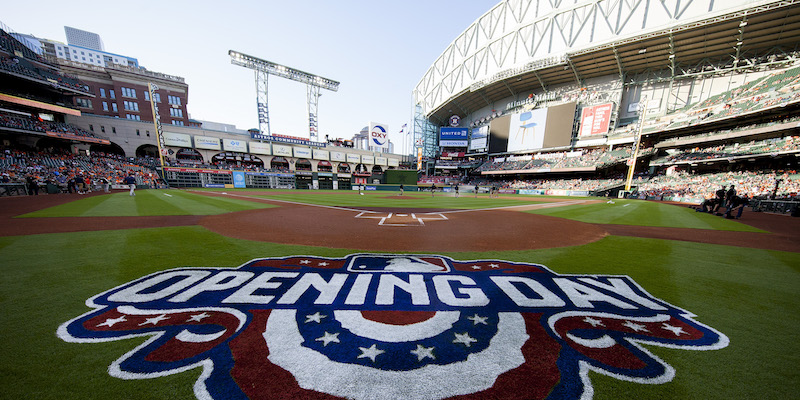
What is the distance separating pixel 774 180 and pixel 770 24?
16040mm

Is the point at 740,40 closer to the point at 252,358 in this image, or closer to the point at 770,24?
the point at 770,24

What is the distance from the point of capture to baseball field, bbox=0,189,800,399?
1732 millimetres

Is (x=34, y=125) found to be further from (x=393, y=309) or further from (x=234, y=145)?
(x=393, y=309)

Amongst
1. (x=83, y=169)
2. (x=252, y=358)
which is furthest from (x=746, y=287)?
(x=83, y=169)

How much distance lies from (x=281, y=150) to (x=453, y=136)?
3510 cm

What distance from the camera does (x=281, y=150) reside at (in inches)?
1773

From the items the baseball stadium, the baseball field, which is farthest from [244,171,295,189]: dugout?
the baseball field

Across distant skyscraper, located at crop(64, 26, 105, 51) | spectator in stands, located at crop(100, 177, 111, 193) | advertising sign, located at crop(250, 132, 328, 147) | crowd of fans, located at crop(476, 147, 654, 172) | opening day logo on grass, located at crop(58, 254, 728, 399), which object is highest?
distant skyscraper, located at crop(64, 26, 105, 51)

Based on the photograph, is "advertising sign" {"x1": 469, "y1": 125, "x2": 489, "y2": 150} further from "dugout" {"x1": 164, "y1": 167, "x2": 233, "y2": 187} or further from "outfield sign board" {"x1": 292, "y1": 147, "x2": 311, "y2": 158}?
"dugout" {"x1": 164, "y1": 167, "x2": 233, "y2": 187}

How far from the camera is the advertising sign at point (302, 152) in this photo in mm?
46219

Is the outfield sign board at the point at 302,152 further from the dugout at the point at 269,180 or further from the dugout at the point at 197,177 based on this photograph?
the dugout at the point at 197,177

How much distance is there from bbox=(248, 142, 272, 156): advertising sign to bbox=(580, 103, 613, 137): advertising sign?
173 ft

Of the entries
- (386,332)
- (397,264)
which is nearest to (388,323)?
(386,332)

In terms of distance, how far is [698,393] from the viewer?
1690mm
